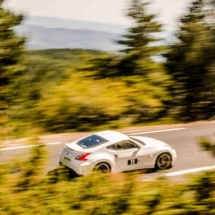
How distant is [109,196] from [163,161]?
705 centimetres

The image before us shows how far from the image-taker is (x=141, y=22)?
2619 centimetres

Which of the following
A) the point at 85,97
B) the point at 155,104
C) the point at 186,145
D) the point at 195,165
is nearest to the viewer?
the point at 195,165

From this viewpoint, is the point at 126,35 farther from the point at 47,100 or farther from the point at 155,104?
the point at 47,100

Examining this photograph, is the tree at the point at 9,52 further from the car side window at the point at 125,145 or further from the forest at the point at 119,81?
the car side window at the point at 125,145

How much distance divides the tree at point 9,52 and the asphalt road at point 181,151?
910cm

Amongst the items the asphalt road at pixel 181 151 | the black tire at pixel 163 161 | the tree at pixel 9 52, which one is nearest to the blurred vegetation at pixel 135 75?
the tree at pixel 9 52

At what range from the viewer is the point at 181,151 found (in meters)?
15.1

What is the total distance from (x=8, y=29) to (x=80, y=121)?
8.41m

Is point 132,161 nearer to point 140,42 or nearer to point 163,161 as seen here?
point 163,161

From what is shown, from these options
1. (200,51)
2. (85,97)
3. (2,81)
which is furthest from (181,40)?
(2,81)

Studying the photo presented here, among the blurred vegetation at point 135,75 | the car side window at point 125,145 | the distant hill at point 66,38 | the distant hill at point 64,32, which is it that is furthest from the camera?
the distant hill at point 64,32

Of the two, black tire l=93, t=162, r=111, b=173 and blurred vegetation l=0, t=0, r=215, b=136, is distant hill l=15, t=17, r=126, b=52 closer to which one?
blurred vegetation l=0, t=0, r=215, b=136

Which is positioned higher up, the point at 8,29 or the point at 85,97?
the point at 8,29

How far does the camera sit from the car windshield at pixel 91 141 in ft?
39.8
